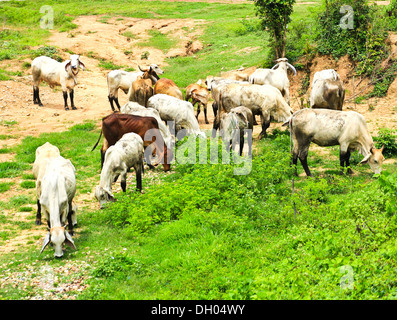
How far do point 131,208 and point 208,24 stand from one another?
22.9 m

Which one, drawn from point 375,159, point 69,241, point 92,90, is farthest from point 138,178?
point 92,90

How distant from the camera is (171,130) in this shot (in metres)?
14.9

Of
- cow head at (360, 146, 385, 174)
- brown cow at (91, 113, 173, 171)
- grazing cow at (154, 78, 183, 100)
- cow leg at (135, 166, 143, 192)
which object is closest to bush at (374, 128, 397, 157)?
cow head at (360, 146, 385, 174)

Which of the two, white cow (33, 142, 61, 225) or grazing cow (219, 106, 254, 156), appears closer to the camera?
white cow (33, 142, 61, 225)

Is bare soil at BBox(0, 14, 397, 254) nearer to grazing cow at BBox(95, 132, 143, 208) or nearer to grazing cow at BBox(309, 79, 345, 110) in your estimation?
grazing cow at BBox(95, 132, 143, 208)

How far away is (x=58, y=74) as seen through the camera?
1905 cm

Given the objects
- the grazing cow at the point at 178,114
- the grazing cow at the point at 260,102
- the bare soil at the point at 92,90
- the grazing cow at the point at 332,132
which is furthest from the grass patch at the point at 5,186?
the grazing cow at the point at 332,132

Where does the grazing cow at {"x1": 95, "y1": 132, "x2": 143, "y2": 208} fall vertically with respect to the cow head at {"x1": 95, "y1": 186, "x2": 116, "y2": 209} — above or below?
above

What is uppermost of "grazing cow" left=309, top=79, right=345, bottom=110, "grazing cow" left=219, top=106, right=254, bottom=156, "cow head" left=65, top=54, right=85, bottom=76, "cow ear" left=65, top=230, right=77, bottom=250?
"cow head" left=65, top=54, right=85, bottom=76

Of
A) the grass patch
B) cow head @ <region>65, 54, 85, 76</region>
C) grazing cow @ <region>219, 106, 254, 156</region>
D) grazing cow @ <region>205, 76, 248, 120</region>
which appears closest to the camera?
the grass patch

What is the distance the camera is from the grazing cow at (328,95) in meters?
15.0

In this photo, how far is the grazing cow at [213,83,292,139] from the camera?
15117mm

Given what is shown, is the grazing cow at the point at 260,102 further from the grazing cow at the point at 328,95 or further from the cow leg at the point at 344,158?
the cow leg at the point at 344,158
